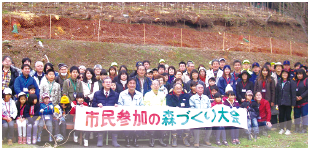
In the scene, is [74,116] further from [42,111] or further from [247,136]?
[247,136]

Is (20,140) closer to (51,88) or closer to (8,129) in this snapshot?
(8,129)

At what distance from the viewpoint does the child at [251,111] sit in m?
7.40

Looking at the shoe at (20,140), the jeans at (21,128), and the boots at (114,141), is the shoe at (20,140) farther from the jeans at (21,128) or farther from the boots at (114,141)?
the boots at (114,141)

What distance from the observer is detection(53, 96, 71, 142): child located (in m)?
6.56

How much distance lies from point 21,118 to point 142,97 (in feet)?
8.48

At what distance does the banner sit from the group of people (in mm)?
146

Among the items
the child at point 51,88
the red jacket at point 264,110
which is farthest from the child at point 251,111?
the child at point 51,88

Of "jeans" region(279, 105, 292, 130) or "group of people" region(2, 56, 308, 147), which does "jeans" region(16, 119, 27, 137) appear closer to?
"group of people" region(2, 56, 308, 147)

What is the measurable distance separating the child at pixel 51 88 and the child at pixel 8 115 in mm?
739

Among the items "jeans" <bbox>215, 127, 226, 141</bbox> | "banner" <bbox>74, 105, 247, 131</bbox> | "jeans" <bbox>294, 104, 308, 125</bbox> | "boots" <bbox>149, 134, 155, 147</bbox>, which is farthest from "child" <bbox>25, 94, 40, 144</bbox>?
"jeans" <bbox>294, 104, 308, 125</bbox>

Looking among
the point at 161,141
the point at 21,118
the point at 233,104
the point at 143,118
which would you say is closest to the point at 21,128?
the point at 21,118

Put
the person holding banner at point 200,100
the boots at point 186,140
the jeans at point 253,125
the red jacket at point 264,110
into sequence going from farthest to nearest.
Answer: the red jacket at point 264,110 → the jeans at point 253,125 → the person holding banner at point 200,100 → the boots at point 186,140

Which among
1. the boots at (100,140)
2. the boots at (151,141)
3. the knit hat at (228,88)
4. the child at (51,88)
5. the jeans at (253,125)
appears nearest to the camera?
the boots at (100,140)

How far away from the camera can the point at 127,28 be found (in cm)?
2667
